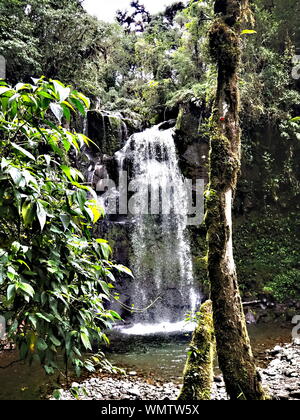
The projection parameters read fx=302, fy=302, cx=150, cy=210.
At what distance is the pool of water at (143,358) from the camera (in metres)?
4.65

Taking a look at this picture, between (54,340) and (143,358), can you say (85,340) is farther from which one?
(143,358)

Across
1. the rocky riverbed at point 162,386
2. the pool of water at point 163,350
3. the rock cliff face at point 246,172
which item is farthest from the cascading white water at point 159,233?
the rocky riverbed at point 162,386

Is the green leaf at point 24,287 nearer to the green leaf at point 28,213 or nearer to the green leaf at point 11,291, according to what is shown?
the green leaf at point 11,291

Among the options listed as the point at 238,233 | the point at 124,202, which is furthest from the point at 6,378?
the point at 238,233

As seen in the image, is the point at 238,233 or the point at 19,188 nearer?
the point at 19,188

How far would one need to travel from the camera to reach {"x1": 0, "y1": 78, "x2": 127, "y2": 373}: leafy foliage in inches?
49.4

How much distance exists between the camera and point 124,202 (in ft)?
35.3

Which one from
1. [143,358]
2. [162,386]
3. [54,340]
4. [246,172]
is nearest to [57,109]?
[54,340]

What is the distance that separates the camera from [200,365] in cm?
301

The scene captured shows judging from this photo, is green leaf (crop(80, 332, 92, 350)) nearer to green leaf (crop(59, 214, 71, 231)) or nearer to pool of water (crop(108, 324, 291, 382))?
green leaf (crop(59, 214, 71, 231))

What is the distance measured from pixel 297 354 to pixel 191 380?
12.5 feet

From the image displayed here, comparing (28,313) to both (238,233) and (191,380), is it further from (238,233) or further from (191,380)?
(238,233)

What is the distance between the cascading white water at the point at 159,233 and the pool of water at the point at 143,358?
134 cm
